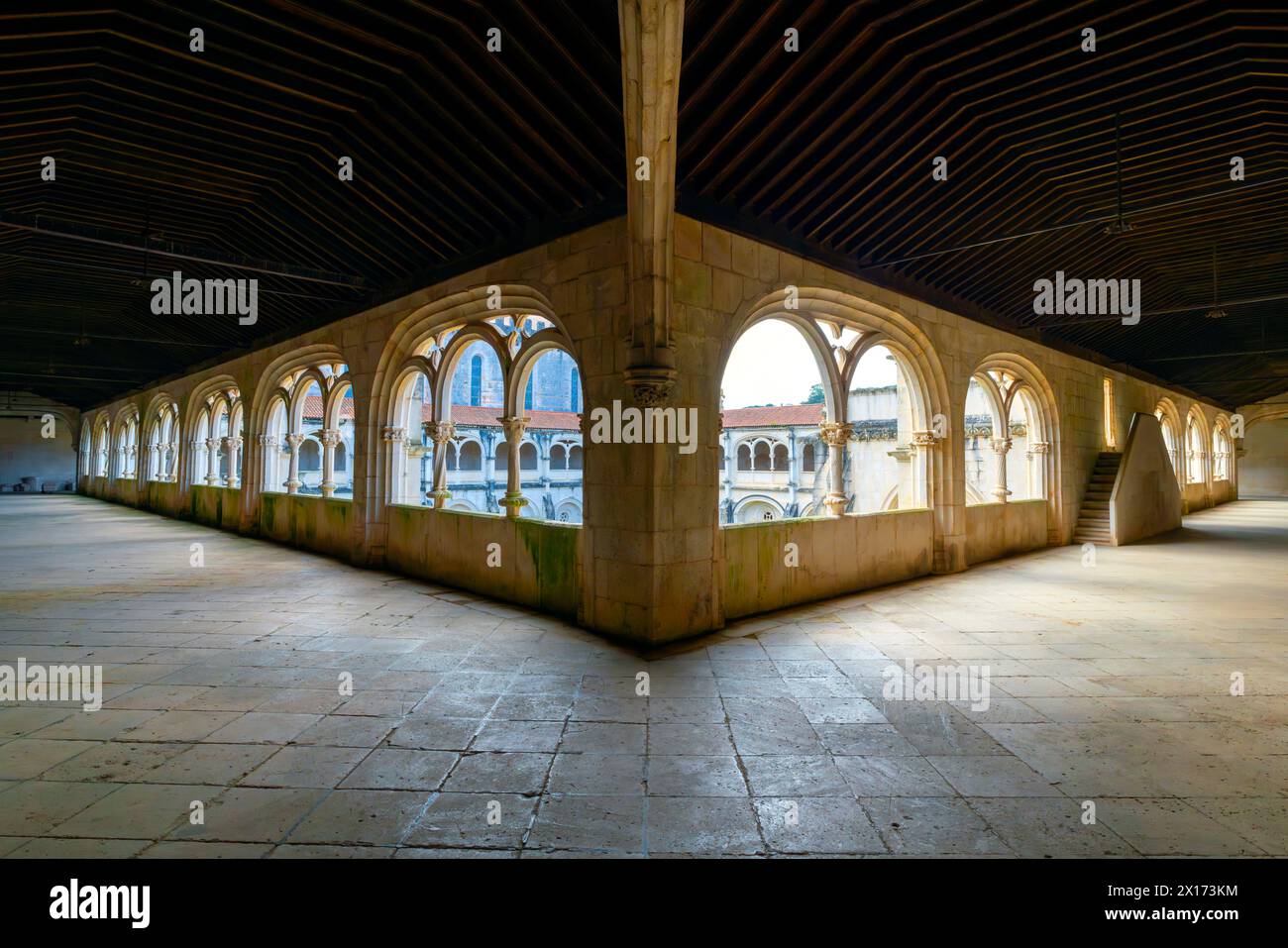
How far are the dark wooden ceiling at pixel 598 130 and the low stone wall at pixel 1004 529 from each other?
141 inches

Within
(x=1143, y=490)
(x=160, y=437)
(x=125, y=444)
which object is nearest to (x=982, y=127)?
(x=1143, y=490)

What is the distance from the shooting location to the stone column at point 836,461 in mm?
6383

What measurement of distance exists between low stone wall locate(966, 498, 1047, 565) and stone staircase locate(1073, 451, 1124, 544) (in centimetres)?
103

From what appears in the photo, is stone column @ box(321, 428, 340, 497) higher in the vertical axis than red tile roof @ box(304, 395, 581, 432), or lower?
lower

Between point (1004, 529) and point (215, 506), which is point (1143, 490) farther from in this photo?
point (215, 506)

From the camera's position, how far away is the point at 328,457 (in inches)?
384

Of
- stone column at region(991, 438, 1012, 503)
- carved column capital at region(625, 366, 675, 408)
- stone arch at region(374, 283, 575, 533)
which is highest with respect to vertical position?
stone arch at region(374, 283, 575, 533)

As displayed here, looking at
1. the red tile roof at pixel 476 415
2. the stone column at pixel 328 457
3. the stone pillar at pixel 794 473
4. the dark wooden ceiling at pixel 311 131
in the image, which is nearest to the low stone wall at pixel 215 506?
the stone column at pixel 328 457

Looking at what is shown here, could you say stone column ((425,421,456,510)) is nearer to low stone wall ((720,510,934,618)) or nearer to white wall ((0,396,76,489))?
low stone wall ((720,510,934,618))

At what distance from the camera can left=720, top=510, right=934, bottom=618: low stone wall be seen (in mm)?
5398

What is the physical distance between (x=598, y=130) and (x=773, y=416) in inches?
844

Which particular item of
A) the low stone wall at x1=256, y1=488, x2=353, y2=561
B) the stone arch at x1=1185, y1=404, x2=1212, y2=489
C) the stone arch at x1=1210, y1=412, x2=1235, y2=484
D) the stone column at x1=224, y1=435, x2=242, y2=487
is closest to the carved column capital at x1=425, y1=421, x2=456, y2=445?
the low stone wall at x1=256, y1=488, x2=353, y2=561
